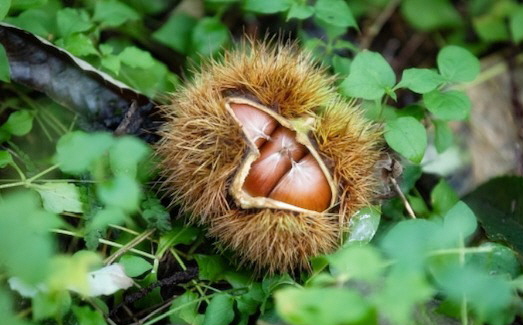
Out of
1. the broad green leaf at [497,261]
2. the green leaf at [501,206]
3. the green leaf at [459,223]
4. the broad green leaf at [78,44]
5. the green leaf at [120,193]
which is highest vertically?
the green leaf at [459,223]

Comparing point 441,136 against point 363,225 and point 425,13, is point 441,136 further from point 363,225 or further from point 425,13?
point 425,13

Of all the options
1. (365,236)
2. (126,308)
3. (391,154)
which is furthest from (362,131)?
(126,308)

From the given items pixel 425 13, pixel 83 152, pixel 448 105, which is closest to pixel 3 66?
pixel 83 152

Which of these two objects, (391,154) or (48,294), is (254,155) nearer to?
(391,154)

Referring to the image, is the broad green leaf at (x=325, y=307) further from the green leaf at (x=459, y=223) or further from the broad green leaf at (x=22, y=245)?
the broad green leaf at (x=22, y=245)

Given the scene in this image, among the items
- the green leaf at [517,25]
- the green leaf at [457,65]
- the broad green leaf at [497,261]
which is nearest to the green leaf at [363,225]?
the broad green leaf at [497,261]

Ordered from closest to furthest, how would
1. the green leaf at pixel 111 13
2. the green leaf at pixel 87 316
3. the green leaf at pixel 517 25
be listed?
the green leaf at pixel 87 316 → the green leaf at pixel 111 13 → the green leaf at pixel 517 25
